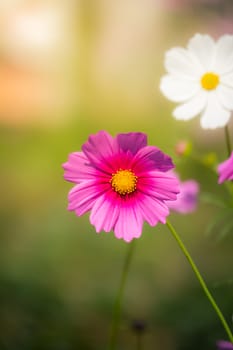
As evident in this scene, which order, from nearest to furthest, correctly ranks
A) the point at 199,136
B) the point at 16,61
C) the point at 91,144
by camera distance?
the point at 91,144
the point at 199,136
the point at 16,61

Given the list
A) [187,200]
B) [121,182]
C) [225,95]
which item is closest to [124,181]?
[121,182]

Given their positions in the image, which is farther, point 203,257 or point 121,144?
point 203,257

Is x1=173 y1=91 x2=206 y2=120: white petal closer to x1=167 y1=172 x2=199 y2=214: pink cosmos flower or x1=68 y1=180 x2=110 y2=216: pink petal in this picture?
x1=68 y1=180 x2=110 y2=216: pink petal

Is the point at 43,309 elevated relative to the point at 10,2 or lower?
lower

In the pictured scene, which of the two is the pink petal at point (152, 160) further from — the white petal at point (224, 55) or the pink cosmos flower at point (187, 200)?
the pink cosmos flower at point (187, 200)

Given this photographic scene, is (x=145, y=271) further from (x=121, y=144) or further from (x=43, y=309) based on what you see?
(x=121, y=144)

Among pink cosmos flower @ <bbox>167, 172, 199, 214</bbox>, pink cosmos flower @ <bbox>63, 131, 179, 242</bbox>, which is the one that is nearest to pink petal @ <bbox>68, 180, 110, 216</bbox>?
pink cosmos flower @ <bbox>63, 131, 179, 242</bbox>

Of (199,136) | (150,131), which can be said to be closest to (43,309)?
(199,136)
